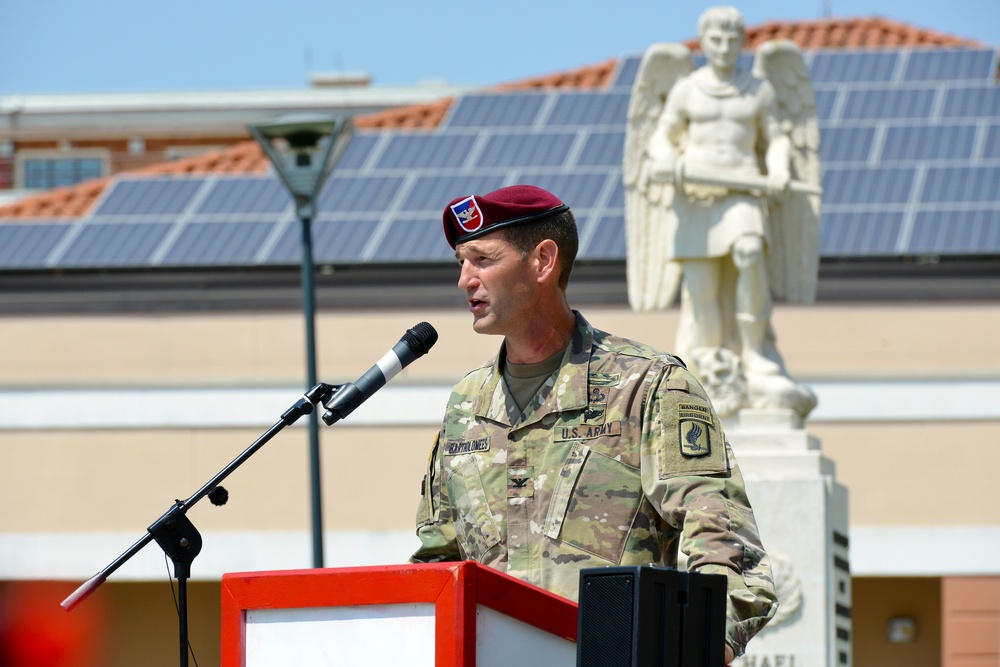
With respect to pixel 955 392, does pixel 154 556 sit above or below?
below

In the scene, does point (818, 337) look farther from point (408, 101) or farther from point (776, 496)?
point (408, 101)

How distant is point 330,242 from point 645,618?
50.4ft

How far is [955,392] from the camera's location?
15.9 m

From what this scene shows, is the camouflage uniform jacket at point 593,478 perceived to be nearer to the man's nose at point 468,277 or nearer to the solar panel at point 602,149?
the man's nose at point 468,277

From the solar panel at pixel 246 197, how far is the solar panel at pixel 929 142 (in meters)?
6.20

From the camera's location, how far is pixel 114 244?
740 inches

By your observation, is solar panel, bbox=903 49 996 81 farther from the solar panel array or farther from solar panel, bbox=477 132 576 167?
solar panel, bbox=477 132 576 167

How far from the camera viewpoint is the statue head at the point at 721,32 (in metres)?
10.5

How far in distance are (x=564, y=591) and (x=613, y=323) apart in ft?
44.0

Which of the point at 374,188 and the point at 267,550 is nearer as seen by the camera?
the point at 267,550

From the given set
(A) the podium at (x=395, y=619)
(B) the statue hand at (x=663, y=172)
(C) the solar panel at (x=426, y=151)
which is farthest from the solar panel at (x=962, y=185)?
(A) the podium at (x=395, y=619)

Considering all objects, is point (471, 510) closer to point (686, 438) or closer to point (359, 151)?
point (686, 438)

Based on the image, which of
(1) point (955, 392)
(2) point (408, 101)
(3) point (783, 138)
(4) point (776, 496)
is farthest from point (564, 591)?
(2) point (408, 101)

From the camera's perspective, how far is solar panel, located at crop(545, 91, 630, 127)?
20.1 metres
